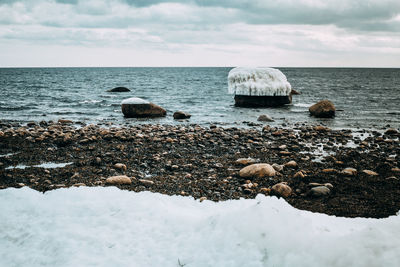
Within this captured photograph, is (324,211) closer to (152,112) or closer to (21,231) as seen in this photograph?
(21,231)

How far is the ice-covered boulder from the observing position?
62.0ft

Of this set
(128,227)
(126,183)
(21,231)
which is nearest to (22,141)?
(126,183)

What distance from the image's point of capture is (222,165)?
6.83 metres

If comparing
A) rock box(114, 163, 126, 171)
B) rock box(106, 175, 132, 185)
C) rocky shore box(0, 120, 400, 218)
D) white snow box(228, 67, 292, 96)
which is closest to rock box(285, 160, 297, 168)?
rocky shore box(0, 120, 400, 218)

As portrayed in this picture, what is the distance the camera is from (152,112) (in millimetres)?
15453

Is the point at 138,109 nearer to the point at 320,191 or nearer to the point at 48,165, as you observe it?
the point at 48,165

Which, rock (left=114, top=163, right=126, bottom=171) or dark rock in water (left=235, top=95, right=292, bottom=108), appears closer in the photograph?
rock (left=114, top=163, right=126, bottom=171)

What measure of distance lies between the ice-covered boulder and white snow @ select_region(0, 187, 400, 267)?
15.8 metres

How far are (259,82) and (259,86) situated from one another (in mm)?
295

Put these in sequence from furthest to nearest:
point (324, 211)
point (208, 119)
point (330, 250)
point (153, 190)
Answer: point (208, 119), point (153, 190), point (324, 211), point (330, 250)

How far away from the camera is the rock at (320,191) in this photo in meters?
5.10

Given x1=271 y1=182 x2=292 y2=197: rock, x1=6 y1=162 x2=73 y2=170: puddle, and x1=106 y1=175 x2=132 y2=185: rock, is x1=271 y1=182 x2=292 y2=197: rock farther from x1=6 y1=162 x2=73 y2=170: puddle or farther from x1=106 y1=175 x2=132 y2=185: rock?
x1=6 y1=162 x2=73 y2=170: puddle

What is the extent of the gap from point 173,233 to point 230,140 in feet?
20.6

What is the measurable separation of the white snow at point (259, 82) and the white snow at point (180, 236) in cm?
1572
